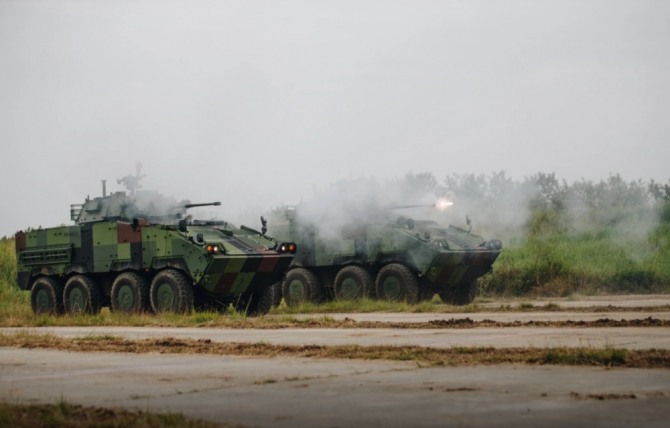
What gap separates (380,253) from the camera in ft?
89.4

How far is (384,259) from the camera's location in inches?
1070

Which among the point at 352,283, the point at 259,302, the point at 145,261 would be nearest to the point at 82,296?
the point at 145,261

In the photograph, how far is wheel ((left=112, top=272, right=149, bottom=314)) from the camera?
23625 millimetres

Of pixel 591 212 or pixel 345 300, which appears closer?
pixel 345 300

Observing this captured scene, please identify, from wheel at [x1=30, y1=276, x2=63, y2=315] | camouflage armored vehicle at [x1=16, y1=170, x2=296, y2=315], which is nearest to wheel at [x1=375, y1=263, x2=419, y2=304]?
camouflage armored vehicle at [x1=16, y1=170, x2=296, y2=315]

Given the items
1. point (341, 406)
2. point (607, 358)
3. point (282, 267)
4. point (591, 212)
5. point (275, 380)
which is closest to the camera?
point (341, 406)

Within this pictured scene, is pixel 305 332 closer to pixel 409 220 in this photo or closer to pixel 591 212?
pixel 409 220

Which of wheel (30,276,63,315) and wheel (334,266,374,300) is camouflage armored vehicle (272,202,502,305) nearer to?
wheel (334,266,374,300)

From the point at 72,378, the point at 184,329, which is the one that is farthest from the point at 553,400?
the point at 184,329

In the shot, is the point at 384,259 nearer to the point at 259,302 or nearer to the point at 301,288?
the point at 301,288

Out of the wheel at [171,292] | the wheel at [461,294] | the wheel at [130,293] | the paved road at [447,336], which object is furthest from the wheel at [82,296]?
the wheel at [461,294]

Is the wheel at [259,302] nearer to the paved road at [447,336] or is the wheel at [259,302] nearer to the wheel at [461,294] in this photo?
the wheel at [461,294]

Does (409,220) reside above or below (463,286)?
above

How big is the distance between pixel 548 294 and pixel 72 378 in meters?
Answer: 21.6
